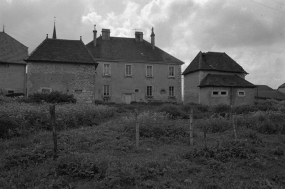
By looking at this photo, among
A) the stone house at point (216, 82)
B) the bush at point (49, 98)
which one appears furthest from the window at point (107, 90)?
the bush at point (49, 98)

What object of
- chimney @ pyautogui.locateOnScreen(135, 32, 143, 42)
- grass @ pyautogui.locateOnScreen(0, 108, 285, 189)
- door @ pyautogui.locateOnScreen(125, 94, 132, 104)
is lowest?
grass @ pyautogui.locateOnScreen(0, 108, 285, 189)

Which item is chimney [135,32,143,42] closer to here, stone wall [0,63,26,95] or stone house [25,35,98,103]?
stone house [25,35,98,103]

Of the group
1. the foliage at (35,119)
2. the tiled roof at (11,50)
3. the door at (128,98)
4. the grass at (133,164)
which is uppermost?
the tiled roof at (11,50)

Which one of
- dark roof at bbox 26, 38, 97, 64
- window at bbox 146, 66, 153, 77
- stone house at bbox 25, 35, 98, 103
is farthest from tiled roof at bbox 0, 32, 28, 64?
window at bbox 146, 66, 153, 77

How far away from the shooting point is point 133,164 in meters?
6.04

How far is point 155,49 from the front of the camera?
33.8 meters

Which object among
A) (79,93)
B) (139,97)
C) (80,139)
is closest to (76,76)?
(79,93)

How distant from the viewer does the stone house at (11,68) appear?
94.2 feet

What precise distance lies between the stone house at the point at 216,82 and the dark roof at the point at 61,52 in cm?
1166

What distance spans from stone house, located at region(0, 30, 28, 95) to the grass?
2352cm

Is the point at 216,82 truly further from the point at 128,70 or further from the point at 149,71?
the point at 128,70

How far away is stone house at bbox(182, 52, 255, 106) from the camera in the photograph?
84.6 feet

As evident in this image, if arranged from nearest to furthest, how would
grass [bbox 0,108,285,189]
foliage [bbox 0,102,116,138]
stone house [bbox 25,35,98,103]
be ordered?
grass [bbox 0,108,285,189], foliage [bbox 0,102,116,138], stone house [bbox 25,35,98,103]

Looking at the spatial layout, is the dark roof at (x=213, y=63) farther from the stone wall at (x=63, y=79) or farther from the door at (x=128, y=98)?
the stone wall at (x=63, y=79)
